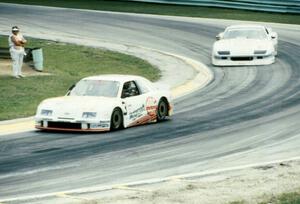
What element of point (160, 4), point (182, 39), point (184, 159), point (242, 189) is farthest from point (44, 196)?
point (160, 4)

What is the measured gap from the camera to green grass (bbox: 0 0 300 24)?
44.8 meters

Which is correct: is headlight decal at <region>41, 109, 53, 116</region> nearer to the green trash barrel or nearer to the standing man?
the standing man

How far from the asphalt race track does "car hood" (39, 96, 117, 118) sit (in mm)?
470

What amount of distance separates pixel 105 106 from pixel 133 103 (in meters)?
1.14

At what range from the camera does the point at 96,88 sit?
1973 cm

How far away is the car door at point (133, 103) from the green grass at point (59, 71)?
2.79 m

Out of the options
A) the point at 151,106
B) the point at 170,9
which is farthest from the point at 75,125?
the point at 170,9

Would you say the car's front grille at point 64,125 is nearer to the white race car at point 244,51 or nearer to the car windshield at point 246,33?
the white race car at point 244,51

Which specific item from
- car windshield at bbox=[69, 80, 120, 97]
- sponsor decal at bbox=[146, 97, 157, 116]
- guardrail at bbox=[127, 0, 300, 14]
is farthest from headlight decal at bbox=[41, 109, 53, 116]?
guardrail at bbox=[127, 0, 300, 14]

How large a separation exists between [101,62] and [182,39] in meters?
7.11

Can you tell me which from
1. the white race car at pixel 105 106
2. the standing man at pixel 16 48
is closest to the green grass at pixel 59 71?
the standing man at pixel 16 48

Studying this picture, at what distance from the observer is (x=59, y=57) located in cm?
3272

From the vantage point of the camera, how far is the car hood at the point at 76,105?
18.5 meters

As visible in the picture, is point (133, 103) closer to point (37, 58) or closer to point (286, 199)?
point (286, 199)
